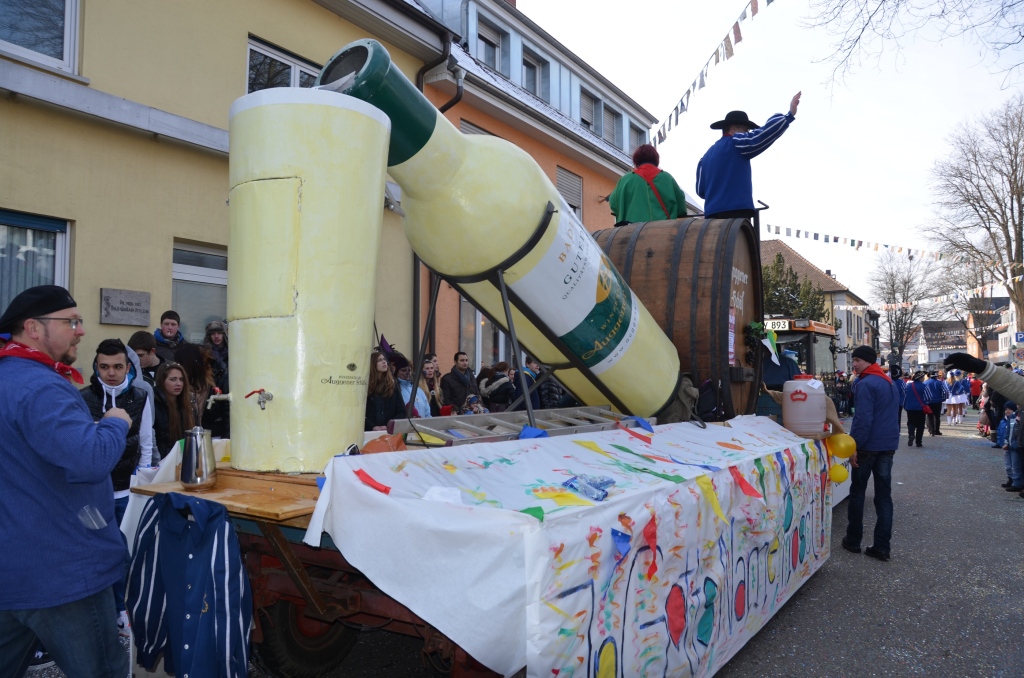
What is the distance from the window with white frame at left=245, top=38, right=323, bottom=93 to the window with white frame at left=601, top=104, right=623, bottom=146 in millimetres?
8585

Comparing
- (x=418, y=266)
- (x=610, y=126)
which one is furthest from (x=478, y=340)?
(x=610, y=126)

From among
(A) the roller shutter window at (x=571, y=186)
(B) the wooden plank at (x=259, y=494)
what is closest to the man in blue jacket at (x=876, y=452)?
(B) the wooden plank at (x=259, y=494)

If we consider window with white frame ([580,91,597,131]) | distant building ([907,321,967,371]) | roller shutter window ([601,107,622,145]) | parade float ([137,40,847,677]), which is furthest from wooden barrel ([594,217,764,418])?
distant building ([907,321,967,371])

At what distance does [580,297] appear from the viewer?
11.5 ft

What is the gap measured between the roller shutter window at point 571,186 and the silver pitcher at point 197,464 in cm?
1185

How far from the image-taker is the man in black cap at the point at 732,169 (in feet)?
18.6

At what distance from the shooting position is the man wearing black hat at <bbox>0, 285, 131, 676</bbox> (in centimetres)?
211

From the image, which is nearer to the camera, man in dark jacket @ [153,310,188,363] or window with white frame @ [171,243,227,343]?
man in dark jacket @ [153,310,188,363]

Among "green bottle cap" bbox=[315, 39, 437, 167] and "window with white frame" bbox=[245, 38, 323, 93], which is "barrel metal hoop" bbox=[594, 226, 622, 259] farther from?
"window with white frame" bbox=[245, 38, 323, 93]

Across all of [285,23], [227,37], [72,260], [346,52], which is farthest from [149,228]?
[346,52]

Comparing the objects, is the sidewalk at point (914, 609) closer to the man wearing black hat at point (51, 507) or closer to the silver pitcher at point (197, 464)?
the silver pitcher at point (197, 464)

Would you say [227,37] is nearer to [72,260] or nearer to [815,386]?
[72,260]

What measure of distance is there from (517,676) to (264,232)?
5.20 ft

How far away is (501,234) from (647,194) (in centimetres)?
330
